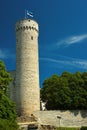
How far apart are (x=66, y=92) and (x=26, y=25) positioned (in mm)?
10827

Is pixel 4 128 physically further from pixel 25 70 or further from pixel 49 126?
pixel 25 70

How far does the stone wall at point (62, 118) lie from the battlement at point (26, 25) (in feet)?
39.3

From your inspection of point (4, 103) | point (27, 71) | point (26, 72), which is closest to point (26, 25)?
point (27, 71)

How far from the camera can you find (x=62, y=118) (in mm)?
55531

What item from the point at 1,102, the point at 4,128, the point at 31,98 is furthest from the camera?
the point at 31,98

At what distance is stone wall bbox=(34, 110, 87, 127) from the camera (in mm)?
55000

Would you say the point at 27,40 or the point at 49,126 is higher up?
the point at 27,40

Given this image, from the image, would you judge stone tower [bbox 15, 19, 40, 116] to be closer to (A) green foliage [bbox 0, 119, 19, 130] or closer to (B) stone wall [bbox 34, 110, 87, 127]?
(B) stone wall [bbox 34, 110, 87, 127]

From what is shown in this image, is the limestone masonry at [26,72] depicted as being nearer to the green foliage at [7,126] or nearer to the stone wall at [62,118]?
the stone wall at [62,118]

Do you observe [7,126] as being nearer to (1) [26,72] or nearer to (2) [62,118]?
(2) [62,118]

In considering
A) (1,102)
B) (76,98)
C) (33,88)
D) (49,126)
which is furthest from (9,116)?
(76,98)

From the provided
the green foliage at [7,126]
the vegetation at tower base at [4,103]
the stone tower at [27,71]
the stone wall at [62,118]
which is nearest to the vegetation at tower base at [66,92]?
the stone wall at [62,118]

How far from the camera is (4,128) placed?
36.8m

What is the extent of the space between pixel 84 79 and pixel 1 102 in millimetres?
17631
